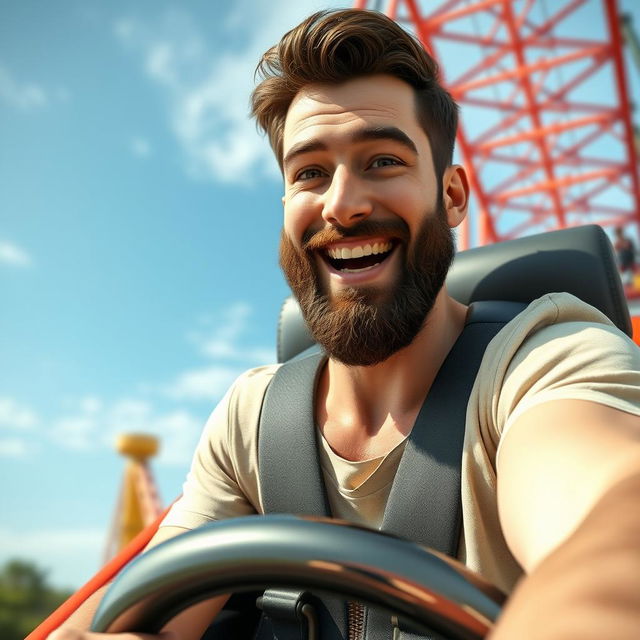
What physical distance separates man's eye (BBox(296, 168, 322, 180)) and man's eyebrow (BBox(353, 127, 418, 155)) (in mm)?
107

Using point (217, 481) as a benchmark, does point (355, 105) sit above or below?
above

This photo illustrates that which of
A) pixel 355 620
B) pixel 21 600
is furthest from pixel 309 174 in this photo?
pixel 21 600

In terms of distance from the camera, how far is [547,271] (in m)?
1.46

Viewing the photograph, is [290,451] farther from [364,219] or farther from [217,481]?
[364,219]

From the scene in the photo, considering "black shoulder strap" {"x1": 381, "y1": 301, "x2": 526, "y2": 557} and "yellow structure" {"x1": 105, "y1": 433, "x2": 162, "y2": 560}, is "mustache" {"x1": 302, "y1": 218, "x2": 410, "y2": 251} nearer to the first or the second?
"black shoulder strap" {"x1": 381, "y1": 301, "x2": 526, "y2": 557}

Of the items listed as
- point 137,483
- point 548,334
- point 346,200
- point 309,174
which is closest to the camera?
point 548,334

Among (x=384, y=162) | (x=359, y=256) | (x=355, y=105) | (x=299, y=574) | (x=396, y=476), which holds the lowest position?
(x=299, y=574)

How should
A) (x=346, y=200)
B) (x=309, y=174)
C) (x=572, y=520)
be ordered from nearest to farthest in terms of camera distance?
(x=572, y=520)
(x=346, y=200)
(x=309, y=174)

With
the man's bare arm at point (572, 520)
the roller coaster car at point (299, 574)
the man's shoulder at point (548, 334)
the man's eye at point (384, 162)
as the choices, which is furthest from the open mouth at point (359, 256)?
the roller coaster car at point (299, 574)

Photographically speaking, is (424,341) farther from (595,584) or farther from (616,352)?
(595,584)

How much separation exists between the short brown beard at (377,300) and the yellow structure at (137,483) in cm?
1528

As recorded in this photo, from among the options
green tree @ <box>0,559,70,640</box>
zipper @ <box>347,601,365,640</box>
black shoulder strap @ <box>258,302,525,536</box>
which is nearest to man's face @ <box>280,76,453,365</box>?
black shoulder strap @ <box>258,302,525,536</box>

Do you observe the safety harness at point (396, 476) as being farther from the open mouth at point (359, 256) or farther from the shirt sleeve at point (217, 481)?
the open mouth at point (359, 256)

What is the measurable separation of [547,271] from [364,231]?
440 mm
